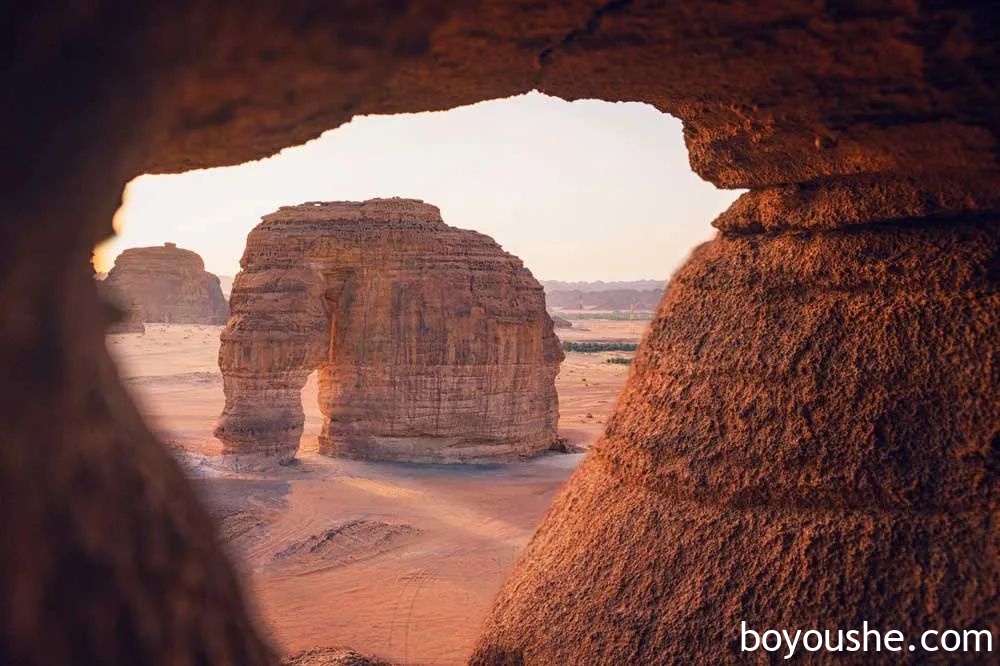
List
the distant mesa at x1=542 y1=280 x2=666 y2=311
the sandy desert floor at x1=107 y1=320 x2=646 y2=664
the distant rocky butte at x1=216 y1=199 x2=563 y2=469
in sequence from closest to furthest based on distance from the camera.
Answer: the sandy desert floor at x1=107 y1=320 x2=646 y2=664
the distant rocky butte at x1=216 y1=199 x2=563 y2=469
the distant mesa at x1=542 y1=280 x2=666 y2=311

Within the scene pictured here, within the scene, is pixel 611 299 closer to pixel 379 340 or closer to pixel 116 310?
pixel 379 340

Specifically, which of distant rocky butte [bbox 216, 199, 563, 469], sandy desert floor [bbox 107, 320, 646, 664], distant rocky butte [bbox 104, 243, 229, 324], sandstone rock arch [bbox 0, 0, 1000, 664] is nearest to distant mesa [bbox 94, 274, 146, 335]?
sandstone rock arch [bbox 0, 0, 1000, 664]

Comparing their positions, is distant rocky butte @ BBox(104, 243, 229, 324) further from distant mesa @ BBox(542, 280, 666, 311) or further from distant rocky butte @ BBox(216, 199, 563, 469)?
distant mesa @ BBox(542, 280, 666, 311)

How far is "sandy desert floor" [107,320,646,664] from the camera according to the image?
871 cm

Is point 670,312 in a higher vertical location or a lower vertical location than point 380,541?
higher

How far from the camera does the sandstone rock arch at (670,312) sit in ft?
4.31

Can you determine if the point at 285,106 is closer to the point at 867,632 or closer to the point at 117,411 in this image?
the point at 117,411

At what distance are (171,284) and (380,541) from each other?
44381 mm

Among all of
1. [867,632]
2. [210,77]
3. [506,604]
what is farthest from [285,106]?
[506,604]

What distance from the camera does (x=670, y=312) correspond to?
14.5 ft

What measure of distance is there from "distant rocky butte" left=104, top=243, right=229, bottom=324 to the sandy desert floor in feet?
109

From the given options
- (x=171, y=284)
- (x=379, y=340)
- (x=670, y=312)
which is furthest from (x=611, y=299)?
(x=670, y=312)

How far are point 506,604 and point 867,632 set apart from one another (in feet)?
6.77

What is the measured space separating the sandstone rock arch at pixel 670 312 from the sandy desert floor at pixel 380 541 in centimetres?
276
